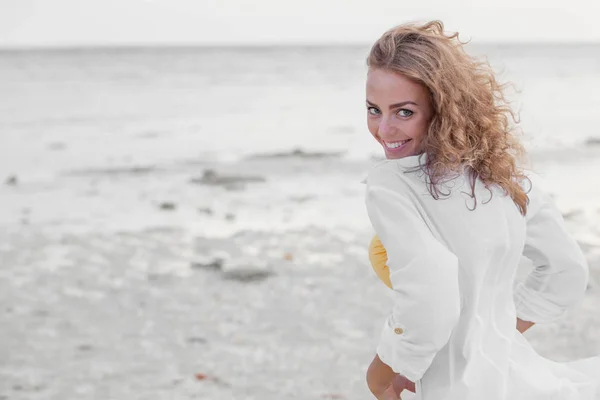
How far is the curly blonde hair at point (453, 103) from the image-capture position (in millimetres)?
1594

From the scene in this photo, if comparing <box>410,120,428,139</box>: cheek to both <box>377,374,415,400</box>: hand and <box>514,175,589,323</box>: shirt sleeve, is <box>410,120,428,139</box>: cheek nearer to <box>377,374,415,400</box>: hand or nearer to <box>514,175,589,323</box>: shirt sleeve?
<box>514,175,589,323</box>: shirt sleeve

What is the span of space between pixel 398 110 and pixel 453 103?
11cm

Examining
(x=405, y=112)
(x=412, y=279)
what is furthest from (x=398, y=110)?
(x=412, y=279)

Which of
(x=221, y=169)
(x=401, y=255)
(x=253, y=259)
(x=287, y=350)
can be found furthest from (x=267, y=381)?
(x=221, y=169)

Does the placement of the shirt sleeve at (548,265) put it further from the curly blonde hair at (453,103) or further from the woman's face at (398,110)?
the woman's face at (398,110)

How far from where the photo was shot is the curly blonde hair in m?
1.59

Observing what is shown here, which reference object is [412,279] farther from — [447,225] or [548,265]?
[548,265]

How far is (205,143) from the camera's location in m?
13.7

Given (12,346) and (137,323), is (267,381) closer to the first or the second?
(137,323)

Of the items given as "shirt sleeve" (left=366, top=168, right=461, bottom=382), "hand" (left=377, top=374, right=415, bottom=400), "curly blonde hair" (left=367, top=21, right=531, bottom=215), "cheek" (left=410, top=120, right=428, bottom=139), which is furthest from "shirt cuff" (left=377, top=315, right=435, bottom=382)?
"cheek" (left=410, top=120, right=428, bottom=139)

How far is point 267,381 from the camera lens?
4.14 m

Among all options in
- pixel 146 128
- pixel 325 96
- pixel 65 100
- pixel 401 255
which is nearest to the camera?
pixel 401 255

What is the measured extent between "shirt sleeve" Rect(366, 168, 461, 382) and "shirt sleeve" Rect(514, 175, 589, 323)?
35 cm

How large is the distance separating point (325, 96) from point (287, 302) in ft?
62.1
